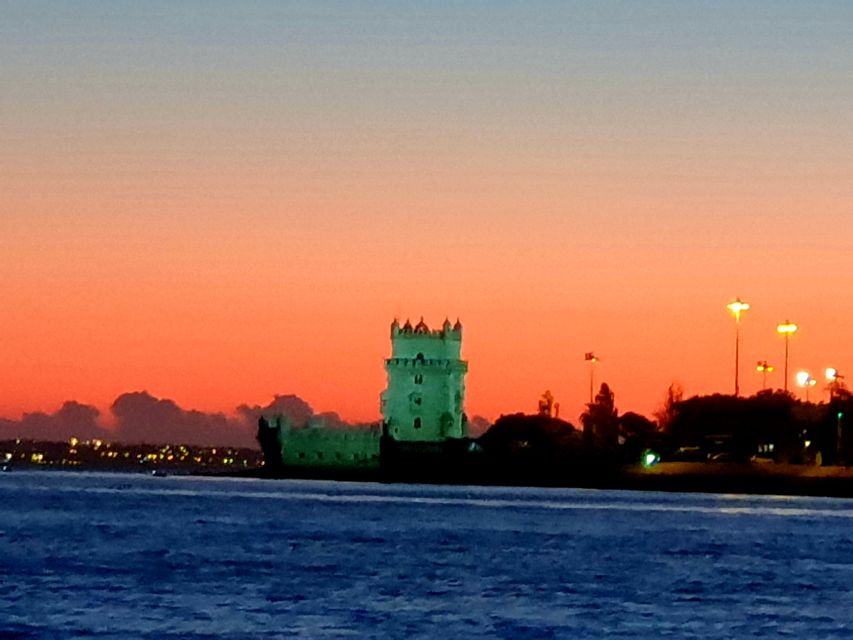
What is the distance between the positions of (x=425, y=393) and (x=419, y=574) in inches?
4333

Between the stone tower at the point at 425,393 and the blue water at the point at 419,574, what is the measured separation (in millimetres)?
59578

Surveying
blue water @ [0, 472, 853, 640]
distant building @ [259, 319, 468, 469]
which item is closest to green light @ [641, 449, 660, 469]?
distant building @ [259, 319, 468, 469]

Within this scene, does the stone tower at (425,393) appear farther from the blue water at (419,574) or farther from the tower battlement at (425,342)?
the blue water at (419,574)

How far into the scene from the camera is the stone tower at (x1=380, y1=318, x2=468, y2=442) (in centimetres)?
16962


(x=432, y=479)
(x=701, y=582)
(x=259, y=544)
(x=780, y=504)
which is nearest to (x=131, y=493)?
(x=432, y=479)

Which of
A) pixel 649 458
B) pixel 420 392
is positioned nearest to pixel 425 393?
pixel 420 392

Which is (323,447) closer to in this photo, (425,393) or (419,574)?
(425,393)

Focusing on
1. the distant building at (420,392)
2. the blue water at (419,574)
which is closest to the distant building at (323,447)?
the distant building at (420,392)

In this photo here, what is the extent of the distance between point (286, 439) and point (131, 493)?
2957cm

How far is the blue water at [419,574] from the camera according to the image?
1791 inches

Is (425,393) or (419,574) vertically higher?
(425,393)

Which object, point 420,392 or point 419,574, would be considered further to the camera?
point 420,392

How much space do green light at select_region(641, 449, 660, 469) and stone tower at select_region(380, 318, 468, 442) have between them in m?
14.7

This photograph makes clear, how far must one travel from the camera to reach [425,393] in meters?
170
